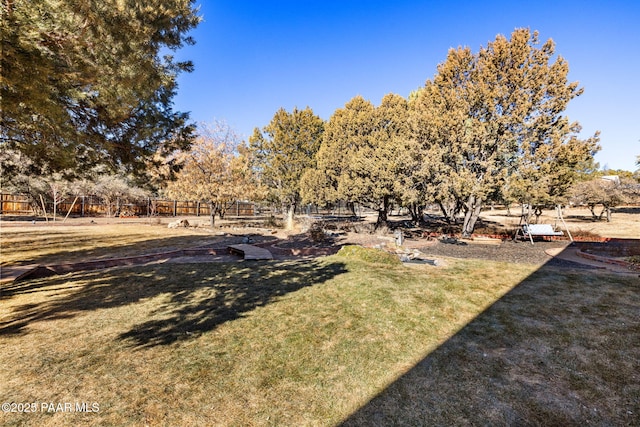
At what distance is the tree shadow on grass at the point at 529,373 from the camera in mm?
2742

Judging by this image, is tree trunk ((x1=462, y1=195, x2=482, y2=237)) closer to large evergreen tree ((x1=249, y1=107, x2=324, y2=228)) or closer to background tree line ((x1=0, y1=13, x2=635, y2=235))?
background tree line ((x1=0, y1=13, x2=635, y2=235))

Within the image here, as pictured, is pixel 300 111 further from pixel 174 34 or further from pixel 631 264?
pixel 631 264

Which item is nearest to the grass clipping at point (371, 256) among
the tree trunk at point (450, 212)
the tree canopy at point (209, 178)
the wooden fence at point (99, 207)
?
the tree canopy at point (209, 178)

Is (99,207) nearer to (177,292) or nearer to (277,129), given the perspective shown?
(277,129)

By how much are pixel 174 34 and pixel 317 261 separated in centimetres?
724

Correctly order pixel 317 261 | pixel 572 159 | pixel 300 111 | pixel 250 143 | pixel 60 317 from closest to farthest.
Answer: pixel 60 317 → pixel 317 261 → pixel 572 159 → pixel 300 111 → pixel 250 143

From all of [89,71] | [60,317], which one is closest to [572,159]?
[89,71]

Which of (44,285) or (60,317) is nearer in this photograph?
(60,317)

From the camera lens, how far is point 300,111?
3111cm

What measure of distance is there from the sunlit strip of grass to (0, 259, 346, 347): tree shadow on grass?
0.12ft

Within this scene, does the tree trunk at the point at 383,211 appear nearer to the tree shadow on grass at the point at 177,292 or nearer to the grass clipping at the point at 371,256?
the grass clipping at the point at 371,256

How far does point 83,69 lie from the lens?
4.59 meters

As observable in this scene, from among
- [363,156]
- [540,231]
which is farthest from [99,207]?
[540,231]

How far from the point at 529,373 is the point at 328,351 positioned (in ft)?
8.13
